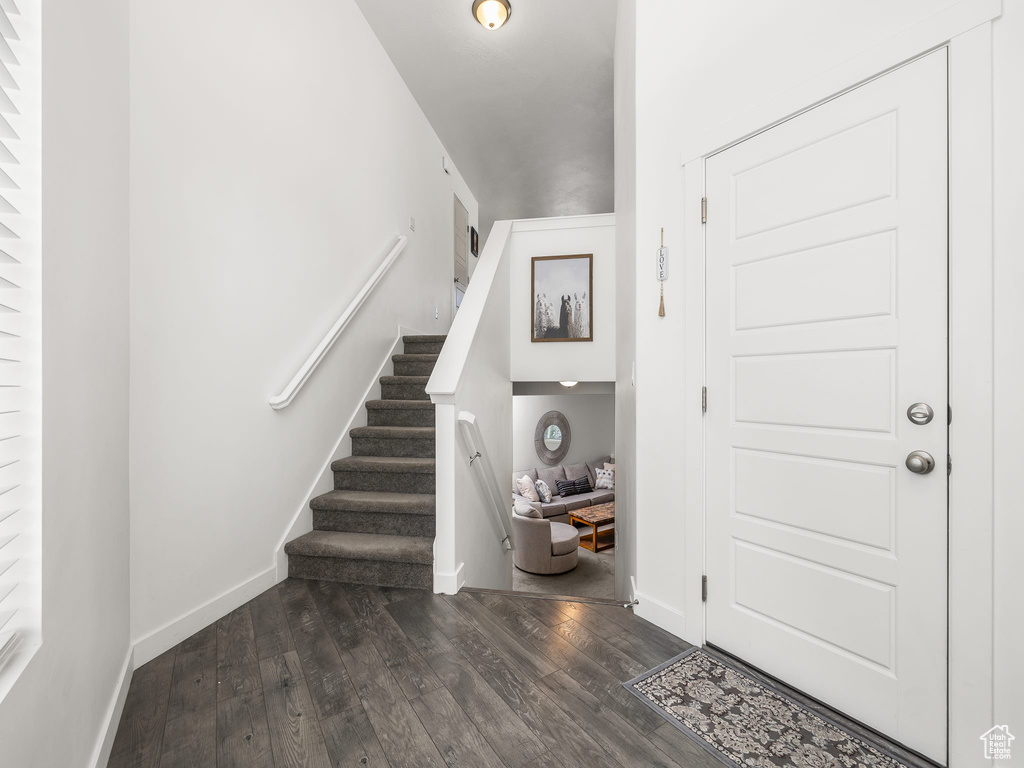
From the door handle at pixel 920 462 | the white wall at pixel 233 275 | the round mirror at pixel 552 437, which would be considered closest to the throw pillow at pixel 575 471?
the round mirror at pixel 552 437

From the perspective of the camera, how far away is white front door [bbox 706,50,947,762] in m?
1.31

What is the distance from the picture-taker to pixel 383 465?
279 cm

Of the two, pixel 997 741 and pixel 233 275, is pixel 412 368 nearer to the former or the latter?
pixel 233 275

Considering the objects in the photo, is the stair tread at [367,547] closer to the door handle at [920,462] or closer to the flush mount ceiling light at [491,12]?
the door handle at [920,462]

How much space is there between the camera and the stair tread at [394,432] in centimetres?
291

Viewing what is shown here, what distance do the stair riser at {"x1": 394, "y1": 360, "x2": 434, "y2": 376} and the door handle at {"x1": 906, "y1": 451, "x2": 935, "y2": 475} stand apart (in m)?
3.06

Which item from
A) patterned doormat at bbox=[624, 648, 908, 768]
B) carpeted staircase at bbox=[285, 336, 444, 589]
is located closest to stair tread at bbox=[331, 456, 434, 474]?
carpeted staircase at bbox=[285, 336, 444, 589]

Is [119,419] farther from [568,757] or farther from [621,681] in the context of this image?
[621,681]

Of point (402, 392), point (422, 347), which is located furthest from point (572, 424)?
point (402, 392)

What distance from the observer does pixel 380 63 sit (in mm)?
3734

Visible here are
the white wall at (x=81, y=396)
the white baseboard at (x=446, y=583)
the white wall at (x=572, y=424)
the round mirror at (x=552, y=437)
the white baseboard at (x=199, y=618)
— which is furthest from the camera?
the round mirror at (x=552, y=437)

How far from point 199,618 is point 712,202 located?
9.09 feet

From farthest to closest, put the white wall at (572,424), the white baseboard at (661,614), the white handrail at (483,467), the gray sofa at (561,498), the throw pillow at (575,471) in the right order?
1. the throw pillow at (575,471)
2. the white wall at (572,424)
3. the gray sofa at (561,498)
4. the white handrail at (483,467)
5. the white baseboard at (661,614)

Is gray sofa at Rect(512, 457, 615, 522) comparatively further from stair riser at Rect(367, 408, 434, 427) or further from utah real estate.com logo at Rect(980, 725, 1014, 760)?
utah real estate.com logo at Rect(980, 725, 1014, 760)
